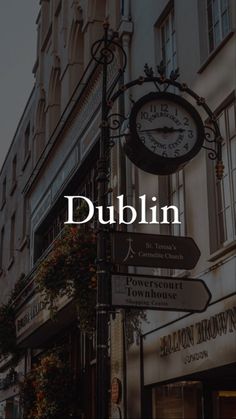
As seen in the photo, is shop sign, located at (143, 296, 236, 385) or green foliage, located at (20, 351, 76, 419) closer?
shop sign, located at (143, 296, 236, 385)

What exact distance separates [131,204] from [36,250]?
30.2ft

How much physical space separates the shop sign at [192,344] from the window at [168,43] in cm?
450

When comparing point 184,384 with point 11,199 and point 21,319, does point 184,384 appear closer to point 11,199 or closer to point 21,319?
point 21,319

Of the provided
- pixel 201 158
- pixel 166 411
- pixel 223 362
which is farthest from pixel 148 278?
pixel 166 411

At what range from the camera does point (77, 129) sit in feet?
57.7

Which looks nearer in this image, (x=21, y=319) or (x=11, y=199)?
(x=21, y=319)

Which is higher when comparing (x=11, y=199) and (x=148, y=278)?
(x=11, y=199)

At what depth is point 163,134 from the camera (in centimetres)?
919

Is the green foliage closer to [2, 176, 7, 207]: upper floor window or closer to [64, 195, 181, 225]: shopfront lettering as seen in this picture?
[64, 195, 181, 225]: shopfront lettering

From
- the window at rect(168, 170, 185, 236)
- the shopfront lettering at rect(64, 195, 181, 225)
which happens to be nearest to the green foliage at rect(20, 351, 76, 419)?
the shopfront lettering at rect(64, 195, 181, 225)

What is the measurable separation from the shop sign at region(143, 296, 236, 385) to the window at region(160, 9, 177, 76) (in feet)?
14.8

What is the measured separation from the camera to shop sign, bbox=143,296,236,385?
9.47 meters

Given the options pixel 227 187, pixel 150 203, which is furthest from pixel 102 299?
pixel 150 203

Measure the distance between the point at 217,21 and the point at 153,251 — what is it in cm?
438
